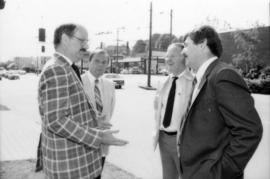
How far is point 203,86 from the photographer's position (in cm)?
203

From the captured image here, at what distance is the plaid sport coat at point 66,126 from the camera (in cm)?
212

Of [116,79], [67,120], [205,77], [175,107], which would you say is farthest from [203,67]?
[116,79]

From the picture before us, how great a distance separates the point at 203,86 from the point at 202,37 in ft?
1.19

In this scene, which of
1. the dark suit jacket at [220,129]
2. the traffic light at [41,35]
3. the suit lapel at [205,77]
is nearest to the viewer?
the dark suit jacket at [220,129]

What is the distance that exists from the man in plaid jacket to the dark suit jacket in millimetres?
591

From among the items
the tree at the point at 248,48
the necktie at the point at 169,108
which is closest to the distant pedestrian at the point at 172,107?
the necktie at the point at 169,108

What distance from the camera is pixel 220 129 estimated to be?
1983 mm

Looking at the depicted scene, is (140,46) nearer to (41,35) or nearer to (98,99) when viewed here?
(41,35)

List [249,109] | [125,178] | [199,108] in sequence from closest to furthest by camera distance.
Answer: [249,109] → [199,108] → [125,178]

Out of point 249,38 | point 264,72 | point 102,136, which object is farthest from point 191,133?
point 249,38

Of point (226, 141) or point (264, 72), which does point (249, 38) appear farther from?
point (226, 141)

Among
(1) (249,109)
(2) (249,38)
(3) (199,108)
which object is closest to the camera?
(1) (249,109)

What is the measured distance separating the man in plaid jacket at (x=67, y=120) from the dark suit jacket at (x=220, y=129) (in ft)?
1.94

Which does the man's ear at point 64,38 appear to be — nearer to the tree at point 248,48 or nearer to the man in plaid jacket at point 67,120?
the man in plaid jacket at point 67,120
